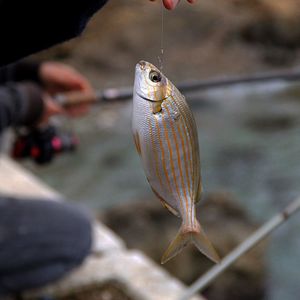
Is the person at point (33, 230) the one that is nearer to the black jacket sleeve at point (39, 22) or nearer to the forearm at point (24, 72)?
the forearm at point (24, 72)

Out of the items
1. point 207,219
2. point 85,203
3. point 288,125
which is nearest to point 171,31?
point 288,125

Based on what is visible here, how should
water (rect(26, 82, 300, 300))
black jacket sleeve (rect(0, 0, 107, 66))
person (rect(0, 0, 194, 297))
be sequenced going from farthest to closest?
water (rect(26, 82, 300, 300)) < person (rect(0, 0, 194, 297)) < black jacket sleeve (rect(0, 0, 107, 66))

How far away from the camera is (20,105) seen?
3850mm

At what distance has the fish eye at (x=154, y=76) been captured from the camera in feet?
4.54

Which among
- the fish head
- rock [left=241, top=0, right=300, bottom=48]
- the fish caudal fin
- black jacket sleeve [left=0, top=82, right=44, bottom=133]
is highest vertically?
the fish head

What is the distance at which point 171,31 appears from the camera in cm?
1479

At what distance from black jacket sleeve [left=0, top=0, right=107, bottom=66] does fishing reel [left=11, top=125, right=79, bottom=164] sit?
246cm

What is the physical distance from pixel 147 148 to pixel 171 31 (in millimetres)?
13673

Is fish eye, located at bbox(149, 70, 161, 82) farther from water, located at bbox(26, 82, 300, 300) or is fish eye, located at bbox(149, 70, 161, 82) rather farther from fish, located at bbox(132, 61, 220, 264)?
water, located at bbox(26, 82, 300, 300)

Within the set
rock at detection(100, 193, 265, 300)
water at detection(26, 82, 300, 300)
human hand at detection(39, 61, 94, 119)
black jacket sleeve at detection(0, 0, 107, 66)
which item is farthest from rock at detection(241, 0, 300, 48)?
black jacket sleeve at detection(0, 0, 107, 66)

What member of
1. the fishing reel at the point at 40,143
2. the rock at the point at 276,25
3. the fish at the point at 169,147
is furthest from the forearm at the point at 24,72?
the rock at the point at 276,25

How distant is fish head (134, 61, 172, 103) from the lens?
4.47 feet

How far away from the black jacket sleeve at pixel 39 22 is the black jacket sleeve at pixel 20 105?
6.41 feet

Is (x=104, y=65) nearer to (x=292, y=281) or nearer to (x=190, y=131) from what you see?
(x=292, y=281)
